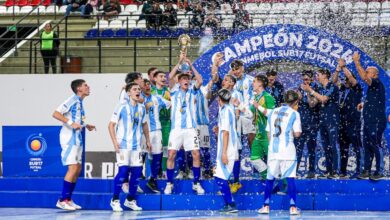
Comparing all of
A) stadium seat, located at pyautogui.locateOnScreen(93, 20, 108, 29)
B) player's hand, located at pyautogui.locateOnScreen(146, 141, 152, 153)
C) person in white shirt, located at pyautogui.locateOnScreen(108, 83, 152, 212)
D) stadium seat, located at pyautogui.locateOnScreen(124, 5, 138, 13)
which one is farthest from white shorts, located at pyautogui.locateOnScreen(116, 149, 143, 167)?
stadium seat, located at pyautogui.locateOnScreen(124, 5, 138, 13)

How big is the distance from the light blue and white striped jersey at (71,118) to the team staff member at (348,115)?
12.7ft

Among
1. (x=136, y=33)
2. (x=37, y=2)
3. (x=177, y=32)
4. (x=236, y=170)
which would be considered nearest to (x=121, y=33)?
(x=136, y=33)

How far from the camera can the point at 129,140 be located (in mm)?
15406

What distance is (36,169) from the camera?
19016 millimetres

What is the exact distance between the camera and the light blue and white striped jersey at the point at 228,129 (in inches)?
594

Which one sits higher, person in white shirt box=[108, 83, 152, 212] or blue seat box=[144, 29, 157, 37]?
blue seat box=[144, 29, 157, 37]

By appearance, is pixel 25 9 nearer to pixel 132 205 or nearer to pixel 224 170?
pixel 132 205

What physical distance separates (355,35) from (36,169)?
6114mm

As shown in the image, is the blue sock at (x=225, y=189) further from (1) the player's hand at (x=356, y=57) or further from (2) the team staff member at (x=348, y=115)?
(1) the player's hand at (x=356, y=57)

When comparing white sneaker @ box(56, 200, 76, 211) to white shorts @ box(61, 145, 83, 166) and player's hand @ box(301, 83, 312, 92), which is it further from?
player's hand @ box(301, 83, 312, 92)

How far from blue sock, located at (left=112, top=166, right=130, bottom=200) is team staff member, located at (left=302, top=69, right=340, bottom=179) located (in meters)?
3.02

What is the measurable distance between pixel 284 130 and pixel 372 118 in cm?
178

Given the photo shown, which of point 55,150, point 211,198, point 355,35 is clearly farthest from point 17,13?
point 211,198

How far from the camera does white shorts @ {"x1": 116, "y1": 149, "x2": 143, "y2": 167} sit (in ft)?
50.3
